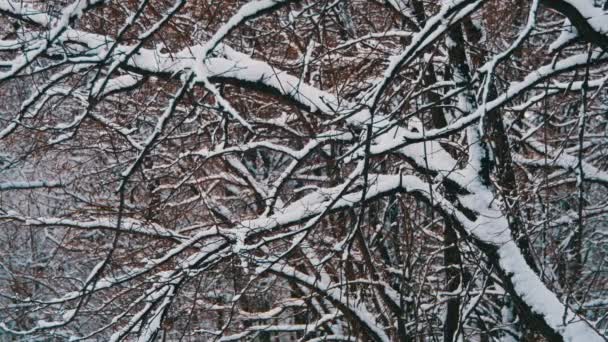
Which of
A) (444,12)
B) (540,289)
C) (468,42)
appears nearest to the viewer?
(444,12)

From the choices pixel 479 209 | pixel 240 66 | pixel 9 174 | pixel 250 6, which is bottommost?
pixel 479 209

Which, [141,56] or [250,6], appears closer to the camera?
[250,6]

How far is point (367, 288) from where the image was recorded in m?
7.95

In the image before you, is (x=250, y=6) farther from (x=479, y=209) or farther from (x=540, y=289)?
(x=540, y=289)

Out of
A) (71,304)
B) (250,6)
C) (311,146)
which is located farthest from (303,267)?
(250,6)

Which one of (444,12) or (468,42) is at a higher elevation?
(468,42)

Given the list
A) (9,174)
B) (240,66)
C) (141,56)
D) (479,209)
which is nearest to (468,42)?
(479,209)

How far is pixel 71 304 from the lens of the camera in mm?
7441

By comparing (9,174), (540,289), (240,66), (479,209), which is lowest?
(540,289)

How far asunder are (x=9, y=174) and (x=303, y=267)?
9.43 m

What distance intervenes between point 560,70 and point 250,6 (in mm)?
1914

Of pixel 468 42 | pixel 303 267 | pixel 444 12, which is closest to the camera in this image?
pixel 444 12

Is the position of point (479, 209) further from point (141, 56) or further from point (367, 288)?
point (367, 288)

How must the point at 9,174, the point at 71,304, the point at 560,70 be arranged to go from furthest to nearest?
1. the point at 9,174
2. the point at 71,304
3. the point at 560,70
